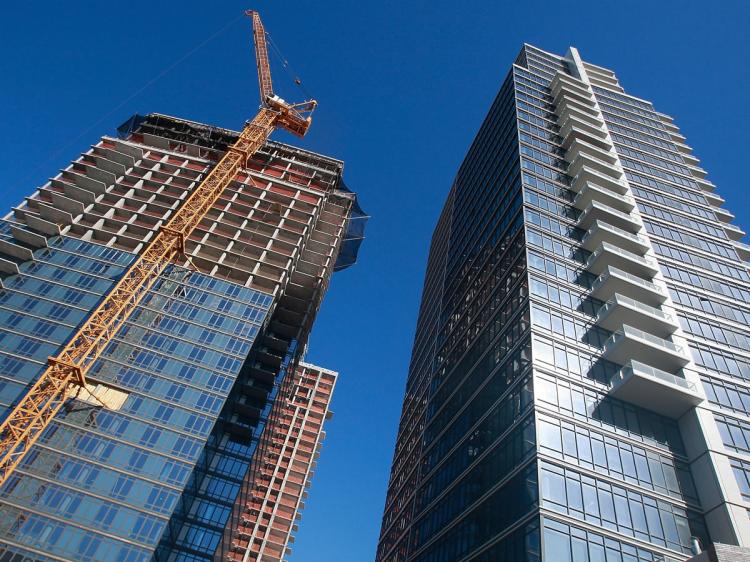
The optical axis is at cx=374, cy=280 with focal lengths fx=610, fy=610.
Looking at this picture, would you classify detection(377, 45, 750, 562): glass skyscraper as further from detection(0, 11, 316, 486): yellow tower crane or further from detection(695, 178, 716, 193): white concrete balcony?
detection(0, 11, 316, 486): yellow tower crane

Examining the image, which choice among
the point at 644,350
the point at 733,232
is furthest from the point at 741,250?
the point at 644,350

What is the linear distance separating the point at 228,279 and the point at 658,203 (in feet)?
155

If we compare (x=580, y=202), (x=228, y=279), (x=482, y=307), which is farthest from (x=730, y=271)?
(x=228, y=279)

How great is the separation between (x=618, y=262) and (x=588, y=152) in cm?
1932

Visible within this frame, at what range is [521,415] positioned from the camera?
40.5 meters

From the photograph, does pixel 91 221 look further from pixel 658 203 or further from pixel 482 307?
pixel 658 203

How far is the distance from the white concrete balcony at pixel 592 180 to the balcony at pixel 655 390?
24473mm

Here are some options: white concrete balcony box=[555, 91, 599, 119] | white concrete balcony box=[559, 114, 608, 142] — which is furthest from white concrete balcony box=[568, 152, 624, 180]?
white concrete balcony box=[555, 91, 599, 119]

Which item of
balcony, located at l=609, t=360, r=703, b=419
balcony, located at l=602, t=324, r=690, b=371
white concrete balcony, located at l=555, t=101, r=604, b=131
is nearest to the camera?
balcony, located at l=609, t=360, r=703, b=419

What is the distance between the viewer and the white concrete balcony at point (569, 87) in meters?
77.8

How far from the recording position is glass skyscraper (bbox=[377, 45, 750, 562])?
36.3 metres

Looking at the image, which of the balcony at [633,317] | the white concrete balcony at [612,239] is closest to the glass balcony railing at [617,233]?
the white concrete balcony at [612,239]

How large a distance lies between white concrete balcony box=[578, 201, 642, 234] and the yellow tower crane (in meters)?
42.6

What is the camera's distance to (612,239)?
5431 centimetres
